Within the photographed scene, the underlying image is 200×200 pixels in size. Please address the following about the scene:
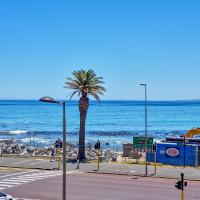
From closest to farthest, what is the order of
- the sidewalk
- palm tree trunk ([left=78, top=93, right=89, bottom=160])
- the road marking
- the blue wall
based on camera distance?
the road marking
the sidewalk
the blue wall
palm tree trunk ([left=78, top=93, right=89, bottom=160])

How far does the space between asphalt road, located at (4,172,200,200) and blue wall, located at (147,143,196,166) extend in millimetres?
8508

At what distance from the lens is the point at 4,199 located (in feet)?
103

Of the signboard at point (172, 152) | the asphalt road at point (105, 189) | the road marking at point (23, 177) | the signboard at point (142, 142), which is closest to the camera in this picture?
the asphalt road at point (105, 189)

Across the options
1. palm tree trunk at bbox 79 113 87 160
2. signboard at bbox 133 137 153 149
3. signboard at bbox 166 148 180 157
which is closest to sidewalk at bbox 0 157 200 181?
signboard at bbox 133 137 153 149

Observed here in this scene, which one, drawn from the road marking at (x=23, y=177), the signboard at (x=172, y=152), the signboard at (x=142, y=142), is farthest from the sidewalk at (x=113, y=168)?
the road marking at (x=23, y=177)

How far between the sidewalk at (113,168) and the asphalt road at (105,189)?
223cm

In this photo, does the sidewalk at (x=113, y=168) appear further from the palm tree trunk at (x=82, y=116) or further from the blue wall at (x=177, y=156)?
the palm tree trunk at (x=82, y=116)

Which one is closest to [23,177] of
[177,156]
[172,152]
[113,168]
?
[113,168]

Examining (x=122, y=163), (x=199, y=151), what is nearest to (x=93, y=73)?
(x=122, y=163)

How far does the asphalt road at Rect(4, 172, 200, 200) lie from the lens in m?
36.8

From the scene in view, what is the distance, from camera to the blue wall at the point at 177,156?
52500 millimetres

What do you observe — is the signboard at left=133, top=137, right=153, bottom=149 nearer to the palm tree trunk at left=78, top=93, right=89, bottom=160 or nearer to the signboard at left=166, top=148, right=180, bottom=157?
the signboard at left=166, top=148, right=180, bottom=157

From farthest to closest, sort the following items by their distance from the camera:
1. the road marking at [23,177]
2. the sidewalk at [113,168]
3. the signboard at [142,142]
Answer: the signboard at [142,142] → the sidewalk at [113,168] → the road marking at [23,177]

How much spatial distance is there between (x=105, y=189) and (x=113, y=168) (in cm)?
1125
